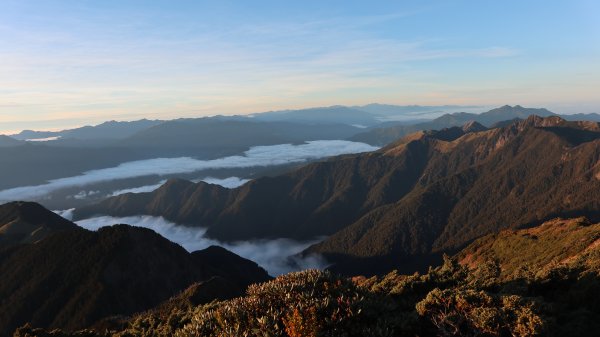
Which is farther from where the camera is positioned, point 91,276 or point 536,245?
point 91,276

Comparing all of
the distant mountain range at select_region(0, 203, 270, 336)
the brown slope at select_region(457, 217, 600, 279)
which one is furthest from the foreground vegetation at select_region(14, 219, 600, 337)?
the distant mountain range at select_region(0, 203, 270, 336)

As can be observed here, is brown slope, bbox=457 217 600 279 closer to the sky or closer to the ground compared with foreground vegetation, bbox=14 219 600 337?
closer to the ground

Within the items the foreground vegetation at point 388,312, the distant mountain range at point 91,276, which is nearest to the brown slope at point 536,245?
the foreground vegetation at point 388,312

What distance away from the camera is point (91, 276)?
14788cm

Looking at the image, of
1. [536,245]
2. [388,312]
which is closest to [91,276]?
[536,245]

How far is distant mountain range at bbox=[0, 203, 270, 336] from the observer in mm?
136000

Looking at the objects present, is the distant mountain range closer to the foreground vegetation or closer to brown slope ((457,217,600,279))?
brown slope ((457,217,600,279))

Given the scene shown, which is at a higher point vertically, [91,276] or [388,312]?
[388,312]

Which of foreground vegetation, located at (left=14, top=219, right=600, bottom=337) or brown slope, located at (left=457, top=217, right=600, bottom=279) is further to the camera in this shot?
brown slope, located at (left=457, top=217, right=600, bottom=279)

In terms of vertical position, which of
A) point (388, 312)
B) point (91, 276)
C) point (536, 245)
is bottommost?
point (91, 276)

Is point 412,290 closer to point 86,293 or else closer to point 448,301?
point 448,301

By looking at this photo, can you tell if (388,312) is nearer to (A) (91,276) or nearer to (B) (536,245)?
(B) (536,245)

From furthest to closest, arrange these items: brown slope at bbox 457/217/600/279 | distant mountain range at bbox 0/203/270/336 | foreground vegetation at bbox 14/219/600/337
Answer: distant mountain range at bbox 0/203/270/336, brown slope at bbox 457/217/600/279, foreground vegetation at bbox 14/219/600/337

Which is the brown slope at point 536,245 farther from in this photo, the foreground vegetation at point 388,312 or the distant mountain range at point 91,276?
the distant mountain range at point 91,276
